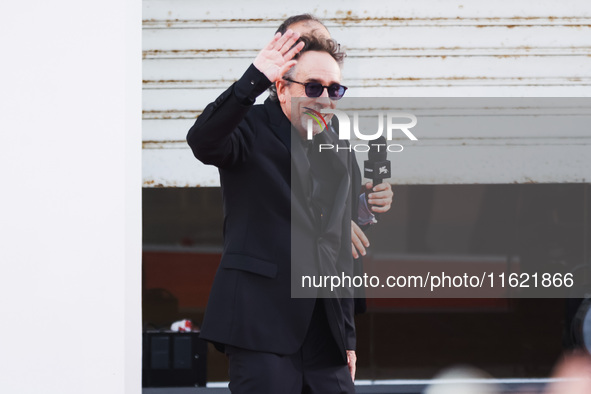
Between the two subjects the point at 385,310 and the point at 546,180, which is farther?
the point at 385,310

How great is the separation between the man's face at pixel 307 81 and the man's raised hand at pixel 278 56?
15 cm

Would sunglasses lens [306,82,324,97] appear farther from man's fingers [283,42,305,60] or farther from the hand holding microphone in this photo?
the hand holding microphone

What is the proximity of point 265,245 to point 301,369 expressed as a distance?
1.39 ft

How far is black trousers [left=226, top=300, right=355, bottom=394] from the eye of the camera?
221 cm

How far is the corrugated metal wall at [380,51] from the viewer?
409 centimetres

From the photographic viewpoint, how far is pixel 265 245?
2281 millimetres

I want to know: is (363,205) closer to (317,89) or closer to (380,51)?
(317,89)

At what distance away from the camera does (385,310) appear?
592cm

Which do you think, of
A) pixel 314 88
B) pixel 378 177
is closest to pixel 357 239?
pixel 378 177

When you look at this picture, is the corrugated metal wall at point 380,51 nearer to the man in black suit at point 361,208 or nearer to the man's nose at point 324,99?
the man in black suit at point 361,208

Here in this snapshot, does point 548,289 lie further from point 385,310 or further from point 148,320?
point 148,320

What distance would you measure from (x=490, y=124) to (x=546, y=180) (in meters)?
0.46
